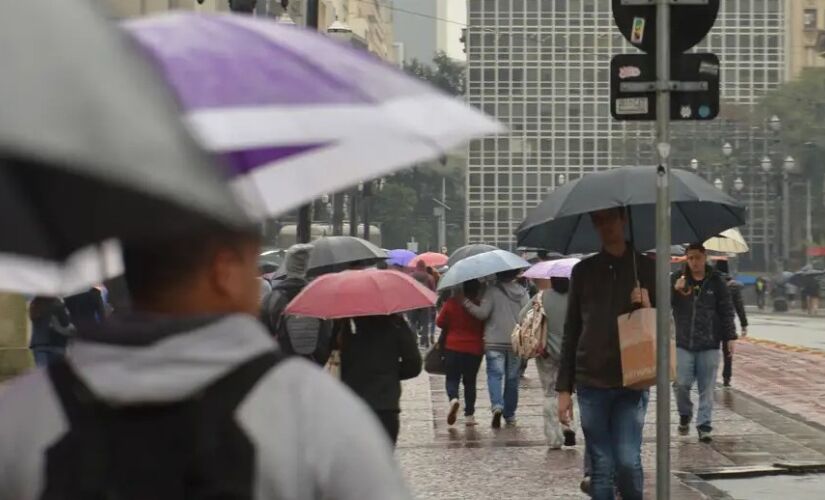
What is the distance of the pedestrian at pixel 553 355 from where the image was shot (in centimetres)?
1348

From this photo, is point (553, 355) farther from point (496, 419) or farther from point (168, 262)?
point (168, 262)

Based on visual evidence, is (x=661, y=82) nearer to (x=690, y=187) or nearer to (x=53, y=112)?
(x=690, y=187)

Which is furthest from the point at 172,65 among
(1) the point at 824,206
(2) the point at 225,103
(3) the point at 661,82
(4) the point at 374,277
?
(1) the point at 824,206

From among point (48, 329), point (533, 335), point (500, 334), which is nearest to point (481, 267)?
point (500, 334)

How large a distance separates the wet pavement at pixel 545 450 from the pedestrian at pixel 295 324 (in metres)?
1.57

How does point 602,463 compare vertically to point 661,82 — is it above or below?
below

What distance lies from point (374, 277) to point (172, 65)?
669 centimetres

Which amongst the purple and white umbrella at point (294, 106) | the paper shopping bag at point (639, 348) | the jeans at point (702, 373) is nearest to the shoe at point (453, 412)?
the jeans at point (702, 373)

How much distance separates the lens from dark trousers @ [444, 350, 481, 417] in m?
16.1

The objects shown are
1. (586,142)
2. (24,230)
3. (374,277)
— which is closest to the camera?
(24,230)

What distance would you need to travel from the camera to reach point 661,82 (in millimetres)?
8008

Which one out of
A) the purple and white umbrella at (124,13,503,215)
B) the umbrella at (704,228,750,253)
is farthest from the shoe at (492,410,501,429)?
the purple and white umbrella at (124,13,503,215)

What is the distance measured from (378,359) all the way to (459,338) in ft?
23.6

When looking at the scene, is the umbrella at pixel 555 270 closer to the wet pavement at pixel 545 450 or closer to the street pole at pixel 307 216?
the wet pavement at pixel 545 450
